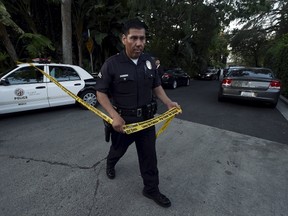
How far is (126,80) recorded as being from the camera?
6.75 ft

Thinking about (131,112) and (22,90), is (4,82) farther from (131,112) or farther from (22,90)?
(131,112)

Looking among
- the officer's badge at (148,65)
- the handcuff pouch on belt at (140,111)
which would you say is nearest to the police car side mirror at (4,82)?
the handcuff pouch on belt at (140,111)

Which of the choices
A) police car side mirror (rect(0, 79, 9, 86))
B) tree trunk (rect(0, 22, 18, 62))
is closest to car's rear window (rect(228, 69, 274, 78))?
police car side mirror (rect(0, 79, 9, 86))

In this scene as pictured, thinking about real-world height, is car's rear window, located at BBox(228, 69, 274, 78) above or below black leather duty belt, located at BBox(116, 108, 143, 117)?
above

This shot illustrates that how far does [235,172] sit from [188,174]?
0.71m

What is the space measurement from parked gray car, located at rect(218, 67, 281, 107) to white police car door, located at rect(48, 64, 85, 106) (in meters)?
5.05

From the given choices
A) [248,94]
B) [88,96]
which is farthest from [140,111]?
[248,94]

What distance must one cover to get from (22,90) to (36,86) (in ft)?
1.13

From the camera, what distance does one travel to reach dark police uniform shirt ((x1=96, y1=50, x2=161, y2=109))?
6.75 feet

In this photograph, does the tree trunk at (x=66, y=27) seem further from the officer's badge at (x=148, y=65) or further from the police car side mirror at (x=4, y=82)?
the officer's badge at (x=148, y=65)

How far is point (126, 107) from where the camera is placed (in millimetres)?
2180

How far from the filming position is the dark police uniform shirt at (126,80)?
6.75 feet

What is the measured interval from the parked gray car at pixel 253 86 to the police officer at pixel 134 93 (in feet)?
18.7

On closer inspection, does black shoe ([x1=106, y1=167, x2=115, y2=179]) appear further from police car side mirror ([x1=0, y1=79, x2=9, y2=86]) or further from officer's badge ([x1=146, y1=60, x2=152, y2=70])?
police car side mirror ([x1=0, y1=79, x2=9, y2=86])
